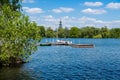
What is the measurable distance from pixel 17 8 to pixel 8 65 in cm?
1373

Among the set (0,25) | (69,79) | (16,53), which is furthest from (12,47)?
(69,79)

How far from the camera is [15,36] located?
5594cm

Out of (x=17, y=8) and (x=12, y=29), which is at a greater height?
(x=17, y=8)

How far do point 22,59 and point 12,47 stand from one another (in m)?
7.09

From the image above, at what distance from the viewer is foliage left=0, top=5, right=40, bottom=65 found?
55.2 metres

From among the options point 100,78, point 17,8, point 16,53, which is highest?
point 17,8

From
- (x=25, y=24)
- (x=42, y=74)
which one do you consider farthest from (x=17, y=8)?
(x=42, y=74)

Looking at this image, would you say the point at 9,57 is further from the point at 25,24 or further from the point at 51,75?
the point at 51,75

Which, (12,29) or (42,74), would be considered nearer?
(42,74)

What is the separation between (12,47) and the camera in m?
56.0

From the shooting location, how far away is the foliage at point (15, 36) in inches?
2174

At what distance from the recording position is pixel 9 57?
57188mm

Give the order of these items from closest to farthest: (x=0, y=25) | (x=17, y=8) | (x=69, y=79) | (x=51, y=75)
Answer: (x=69, y=79), (x=51, y=75), (x=0, y=25), (x=17, y=8)

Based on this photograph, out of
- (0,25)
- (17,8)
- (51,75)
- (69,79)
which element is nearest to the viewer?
(69,79)
